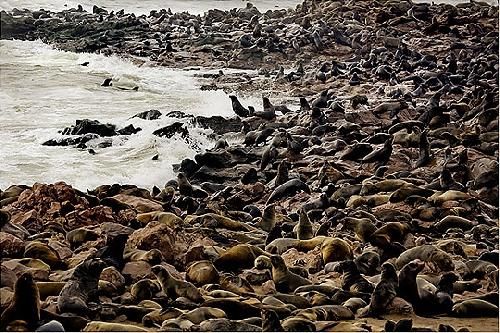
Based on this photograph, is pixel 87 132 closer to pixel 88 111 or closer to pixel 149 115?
pixel 149 115

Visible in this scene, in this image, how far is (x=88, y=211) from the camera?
590 centimetres

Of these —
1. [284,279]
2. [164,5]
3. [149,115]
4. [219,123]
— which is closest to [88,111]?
[149,115]

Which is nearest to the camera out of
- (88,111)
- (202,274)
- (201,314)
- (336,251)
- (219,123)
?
(201,314)

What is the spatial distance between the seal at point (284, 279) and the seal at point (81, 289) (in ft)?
3.58

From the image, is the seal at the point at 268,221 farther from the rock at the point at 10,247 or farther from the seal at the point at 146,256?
the rock at the point at 10,247

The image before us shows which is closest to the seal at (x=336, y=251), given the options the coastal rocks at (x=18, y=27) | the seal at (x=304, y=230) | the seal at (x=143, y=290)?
the seal at (x=304, y=230)

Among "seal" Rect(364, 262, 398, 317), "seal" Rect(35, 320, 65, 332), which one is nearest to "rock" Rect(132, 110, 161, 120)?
"seal" Rect(364, 262, 398, 317)

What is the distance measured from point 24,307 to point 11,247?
149 centimetres

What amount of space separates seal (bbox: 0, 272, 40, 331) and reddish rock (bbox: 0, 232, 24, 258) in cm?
133

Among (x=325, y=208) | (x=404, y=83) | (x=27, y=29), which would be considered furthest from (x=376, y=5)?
(x=325, y=208)

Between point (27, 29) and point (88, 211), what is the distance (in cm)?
2028

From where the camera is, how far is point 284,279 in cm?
458

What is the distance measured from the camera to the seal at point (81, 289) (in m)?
3.68

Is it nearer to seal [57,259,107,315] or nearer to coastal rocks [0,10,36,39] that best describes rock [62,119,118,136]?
seal [57,259,107,315]
